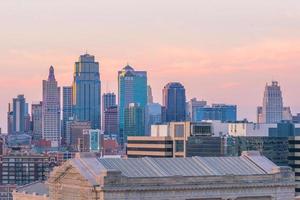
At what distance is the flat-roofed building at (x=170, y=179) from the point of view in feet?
409

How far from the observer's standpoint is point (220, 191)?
131375 millimetres

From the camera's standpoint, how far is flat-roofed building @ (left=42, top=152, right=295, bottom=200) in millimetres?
124750

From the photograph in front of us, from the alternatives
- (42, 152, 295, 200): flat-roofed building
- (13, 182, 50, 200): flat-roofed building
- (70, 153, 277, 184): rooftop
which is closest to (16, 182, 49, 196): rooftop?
(13, 182, 50, 200): flat-roofed building

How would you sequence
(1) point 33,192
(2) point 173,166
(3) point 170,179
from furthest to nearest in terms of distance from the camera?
(1) point 33,192 → (2) point 173,166 → (3) point 170,179

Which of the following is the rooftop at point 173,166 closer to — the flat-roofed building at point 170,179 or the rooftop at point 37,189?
the flat-roofed building at point 170,179

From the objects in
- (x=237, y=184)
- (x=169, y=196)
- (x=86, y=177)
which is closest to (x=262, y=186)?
(x=237, y=184)

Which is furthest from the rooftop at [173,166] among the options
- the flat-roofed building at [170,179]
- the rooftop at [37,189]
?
the rooftop at [37,189]

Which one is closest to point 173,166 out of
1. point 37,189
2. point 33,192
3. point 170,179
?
point 170,179

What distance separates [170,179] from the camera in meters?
128

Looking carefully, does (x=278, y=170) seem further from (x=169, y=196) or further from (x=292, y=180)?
(x=169, y=196)

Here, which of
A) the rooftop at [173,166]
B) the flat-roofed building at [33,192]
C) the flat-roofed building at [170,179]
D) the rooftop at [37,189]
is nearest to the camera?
the flat-roofed building at [170,179]

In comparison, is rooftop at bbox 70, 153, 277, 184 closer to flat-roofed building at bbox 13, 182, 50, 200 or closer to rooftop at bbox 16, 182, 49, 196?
flat-roofed building at bbox 13, 182, 50, 200

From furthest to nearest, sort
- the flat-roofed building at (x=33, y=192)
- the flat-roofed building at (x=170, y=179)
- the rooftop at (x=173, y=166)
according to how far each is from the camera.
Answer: the flat-roofed building at (x=33, y=192) < the rooftop at (x=173, y=166) < the flat-roofed building at (x=170, y=179)

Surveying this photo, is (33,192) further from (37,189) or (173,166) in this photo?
(173,166)
